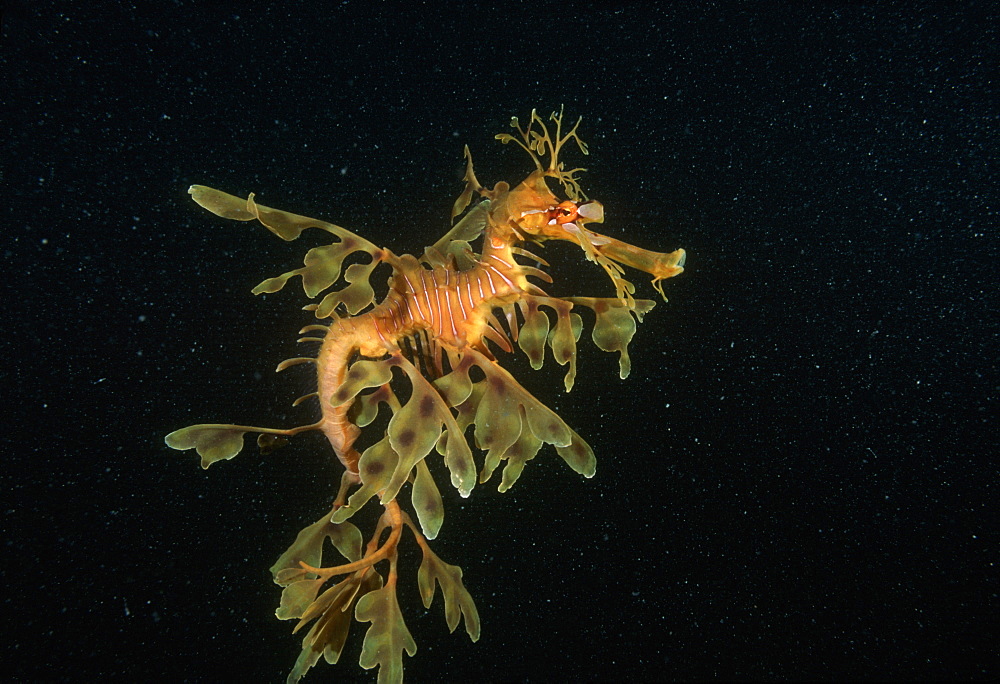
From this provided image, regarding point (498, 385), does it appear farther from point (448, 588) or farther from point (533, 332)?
point (448, 588)

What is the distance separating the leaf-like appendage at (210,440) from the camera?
177cm

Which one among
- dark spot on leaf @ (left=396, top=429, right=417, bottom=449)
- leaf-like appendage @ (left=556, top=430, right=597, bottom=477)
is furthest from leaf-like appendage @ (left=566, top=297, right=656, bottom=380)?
dark spot on leaf @ (left=396, top=429, right=417, bottom=449)

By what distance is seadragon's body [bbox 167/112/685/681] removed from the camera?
1450 millimetres

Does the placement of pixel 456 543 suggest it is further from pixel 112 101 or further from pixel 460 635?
pixel 112 101

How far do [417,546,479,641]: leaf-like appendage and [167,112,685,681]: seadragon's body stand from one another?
2cm

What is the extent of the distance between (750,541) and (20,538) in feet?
15.9

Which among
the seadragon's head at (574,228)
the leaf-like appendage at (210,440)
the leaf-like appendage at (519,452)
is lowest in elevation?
the leaf-like appendage at (210,440)

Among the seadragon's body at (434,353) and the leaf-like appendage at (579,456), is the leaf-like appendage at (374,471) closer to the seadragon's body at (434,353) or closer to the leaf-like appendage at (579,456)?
the seadragon's body at (434,353)

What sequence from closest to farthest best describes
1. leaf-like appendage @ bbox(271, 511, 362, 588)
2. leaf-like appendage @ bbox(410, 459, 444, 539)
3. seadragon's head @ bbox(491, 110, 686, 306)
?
seadragon's head @ bbox(491, 110, 686, 306) → leaf-like appendage @ bbox(410, 459, 444, 539) → leaf-like appendage @ bbox(271, 511, 362, 588)

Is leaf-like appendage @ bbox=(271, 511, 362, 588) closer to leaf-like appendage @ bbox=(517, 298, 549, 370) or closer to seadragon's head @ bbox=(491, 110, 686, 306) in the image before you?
leaf-like appendage @ bbox=(517, 298, 549, 370)

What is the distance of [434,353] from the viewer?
5.84 feet

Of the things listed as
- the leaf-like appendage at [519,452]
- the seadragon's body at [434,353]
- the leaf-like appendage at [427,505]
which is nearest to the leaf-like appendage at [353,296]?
the seadragon's body at [434,353]

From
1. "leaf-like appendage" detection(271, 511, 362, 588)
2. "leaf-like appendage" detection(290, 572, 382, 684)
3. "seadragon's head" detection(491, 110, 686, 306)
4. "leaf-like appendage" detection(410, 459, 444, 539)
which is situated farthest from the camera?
"leaf-like appendage" detection(271, 511, 362, 588)

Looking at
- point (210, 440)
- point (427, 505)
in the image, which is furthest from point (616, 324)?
point (210, 440)
